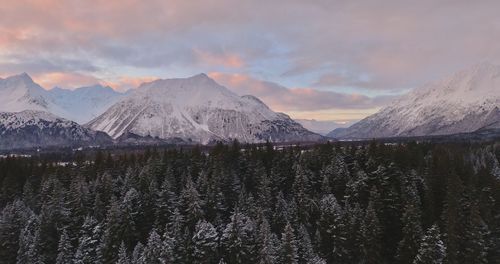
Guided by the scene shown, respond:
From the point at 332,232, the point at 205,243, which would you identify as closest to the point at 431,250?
the point at 332,232

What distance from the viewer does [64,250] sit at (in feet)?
298

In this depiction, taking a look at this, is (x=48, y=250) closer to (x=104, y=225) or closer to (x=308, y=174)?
(x=104, y=225)

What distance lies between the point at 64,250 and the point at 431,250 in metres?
69.9

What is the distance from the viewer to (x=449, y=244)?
80.1 m

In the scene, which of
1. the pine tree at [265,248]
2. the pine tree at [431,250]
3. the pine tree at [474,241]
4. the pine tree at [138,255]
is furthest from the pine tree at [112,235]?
the pine tree at [474,241]

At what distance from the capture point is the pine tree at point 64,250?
3499 inches

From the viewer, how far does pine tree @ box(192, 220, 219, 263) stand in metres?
83.8

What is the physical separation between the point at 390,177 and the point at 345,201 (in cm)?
1384

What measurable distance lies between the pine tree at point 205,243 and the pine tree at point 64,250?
1052 inches

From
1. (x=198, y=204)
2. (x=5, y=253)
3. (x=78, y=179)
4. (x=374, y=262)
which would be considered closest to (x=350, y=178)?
(x=374, y=262)

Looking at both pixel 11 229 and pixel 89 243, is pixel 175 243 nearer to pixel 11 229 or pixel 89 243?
pixel 89 243

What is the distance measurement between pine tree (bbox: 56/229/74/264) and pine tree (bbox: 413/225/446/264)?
6631cm

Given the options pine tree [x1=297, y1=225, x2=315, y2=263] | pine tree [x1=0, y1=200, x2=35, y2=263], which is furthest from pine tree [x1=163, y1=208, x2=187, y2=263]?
pine tree [x1=0, y1=200, x2=35, y2=263]

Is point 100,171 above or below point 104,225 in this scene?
above
